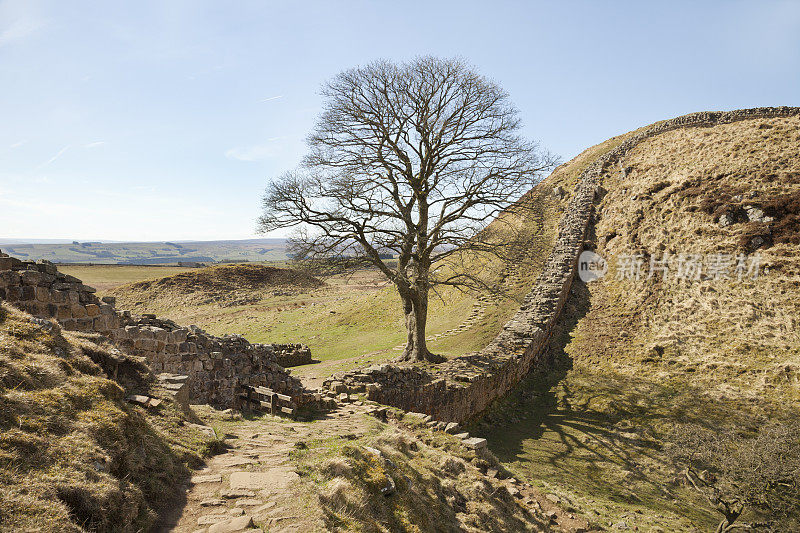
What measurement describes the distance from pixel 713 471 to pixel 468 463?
827 cm

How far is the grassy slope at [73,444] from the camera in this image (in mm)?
3885

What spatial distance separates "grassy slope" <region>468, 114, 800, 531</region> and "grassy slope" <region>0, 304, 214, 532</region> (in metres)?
9.66

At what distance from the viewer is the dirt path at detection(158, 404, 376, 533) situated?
479 centimetres

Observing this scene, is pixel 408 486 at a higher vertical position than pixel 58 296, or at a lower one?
lower

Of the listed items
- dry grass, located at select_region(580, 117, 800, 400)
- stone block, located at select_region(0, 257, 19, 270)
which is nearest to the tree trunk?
dry grass, located at select_region(580, 117, 800, 400)

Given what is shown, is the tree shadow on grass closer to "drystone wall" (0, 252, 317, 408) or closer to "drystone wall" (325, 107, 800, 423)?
"drystone wall" (325, 107, 800, 423)

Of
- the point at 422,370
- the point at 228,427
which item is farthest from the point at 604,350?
the point at 228,427

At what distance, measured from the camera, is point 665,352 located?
20.4 metres

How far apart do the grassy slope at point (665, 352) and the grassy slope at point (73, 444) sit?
9.66 m

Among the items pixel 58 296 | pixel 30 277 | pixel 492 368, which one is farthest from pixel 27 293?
pixel 492 368

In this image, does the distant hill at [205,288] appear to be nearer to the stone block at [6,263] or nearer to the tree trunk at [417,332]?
the tree trunk at [417,332]

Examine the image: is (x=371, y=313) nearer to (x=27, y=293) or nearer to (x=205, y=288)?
(x=27, y=293)

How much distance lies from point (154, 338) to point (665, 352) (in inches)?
886

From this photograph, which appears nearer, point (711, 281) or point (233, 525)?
point (233, 525)
